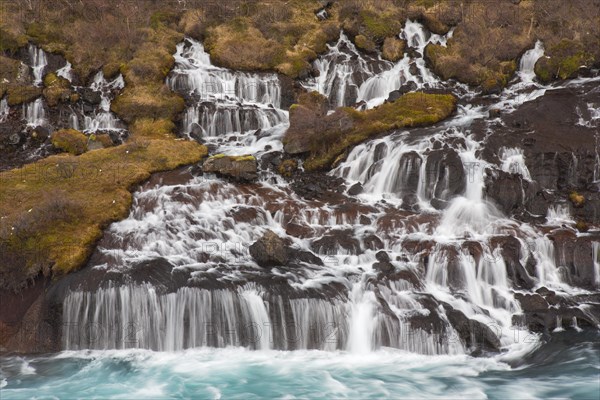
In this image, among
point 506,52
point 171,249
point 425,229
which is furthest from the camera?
point 506,52

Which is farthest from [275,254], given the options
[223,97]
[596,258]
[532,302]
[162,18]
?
[162,18]

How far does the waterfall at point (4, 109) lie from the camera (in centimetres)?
2580

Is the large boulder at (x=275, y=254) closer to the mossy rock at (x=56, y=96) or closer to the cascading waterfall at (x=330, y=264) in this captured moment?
the cascading waterfall at (x=330, y=264)

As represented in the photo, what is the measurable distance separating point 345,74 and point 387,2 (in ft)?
33.8

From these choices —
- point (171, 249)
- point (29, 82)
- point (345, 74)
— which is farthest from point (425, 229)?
point (29, 82)

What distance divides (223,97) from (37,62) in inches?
482

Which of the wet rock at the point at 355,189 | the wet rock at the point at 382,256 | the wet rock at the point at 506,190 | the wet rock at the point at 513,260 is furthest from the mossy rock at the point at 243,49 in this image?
the wet rock at the point at 513,260

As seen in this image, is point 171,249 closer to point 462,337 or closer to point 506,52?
point 462,337

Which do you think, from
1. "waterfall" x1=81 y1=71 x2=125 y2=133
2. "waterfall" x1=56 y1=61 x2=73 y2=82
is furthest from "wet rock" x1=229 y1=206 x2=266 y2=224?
"waterfall" x1=56 y1=61 x2=73 y2=82

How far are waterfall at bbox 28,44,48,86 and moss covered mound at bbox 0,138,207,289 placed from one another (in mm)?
9664

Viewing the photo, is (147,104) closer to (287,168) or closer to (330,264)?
(287,168)

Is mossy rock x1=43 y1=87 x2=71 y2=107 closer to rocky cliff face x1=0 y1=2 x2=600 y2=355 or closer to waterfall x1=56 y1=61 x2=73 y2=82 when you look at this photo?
rocky cliff face x1=0 y1=2 x2=600 y2=355

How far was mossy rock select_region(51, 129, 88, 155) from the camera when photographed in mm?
23203

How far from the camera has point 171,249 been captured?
54.4ft
